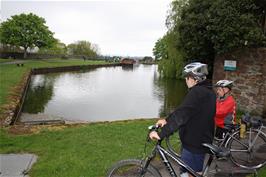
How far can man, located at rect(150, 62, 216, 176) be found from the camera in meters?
3.12

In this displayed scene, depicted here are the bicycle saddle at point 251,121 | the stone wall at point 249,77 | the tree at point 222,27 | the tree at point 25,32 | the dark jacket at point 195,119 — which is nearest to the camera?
the dark jacket at point 195,119

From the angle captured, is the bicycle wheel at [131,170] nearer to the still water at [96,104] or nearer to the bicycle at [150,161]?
the bicycle at [150,161]

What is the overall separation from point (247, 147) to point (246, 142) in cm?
9

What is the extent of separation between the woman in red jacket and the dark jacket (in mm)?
2073

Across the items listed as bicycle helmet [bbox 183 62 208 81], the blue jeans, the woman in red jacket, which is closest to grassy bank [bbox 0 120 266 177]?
the woman in red jacket

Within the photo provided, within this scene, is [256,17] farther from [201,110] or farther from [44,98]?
[44,98]

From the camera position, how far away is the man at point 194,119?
3115mm

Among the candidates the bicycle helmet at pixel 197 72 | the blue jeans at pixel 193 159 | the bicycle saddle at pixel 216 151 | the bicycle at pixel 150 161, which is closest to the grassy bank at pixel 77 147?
the bicycle at pixel 150 161

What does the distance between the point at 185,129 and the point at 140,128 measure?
5163 millimetres

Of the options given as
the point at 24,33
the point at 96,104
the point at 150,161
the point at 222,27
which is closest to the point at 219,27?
the point at 222,27

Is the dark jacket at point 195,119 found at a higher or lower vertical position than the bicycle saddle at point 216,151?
Answer: higher

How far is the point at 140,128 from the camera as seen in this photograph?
837 cm

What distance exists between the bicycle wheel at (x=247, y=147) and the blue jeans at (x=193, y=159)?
2084 mm

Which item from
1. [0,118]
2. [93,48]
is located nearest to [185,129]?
[0,118]
